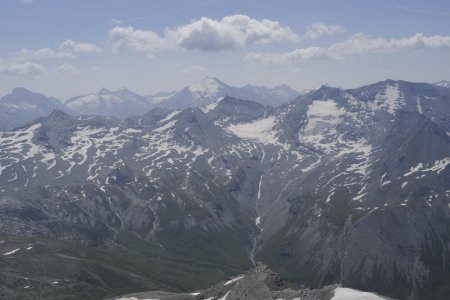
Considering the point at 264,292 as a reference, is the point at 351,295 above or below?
above

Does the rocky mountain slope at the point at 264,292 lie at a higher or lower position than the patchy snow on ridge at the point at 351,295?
lower

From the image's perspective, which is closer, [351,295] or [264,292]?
[351,295]

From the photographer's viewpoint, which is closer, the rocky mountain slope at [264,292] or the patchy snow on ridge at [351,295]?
the patchy snow on ridge at [351,295]

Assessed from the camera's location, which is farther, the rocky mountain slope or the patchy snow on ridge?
the rocky mountain slope

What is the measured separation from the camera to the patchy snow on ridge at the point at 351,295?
92981 millimetres

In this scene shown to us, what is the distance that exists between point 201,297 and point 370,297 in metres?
56.8

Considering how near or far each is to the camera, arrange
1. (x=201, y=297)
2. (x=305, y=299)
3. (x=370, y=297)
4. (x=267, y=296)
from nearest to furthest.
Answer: (x=370, y=297)
(x=305, y=299)
(x=267, y=296)
(x=201, y=297)

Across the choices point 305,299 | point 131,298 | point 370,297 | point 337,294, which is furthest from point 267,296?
point 131,298

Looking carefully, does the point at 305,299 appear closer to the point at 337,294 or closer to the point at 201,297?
the point at 337,294

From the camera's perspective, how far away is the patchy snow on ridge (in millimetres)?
92981

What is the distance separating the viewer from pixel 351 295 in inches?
3792

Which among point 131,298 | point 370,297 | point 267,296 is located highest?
point 370,297

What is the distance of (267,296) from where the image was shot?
116312 millimetres

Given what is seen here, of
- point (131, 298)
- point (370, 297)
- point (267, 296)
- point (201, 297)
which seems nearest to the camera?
point (370, 297)
